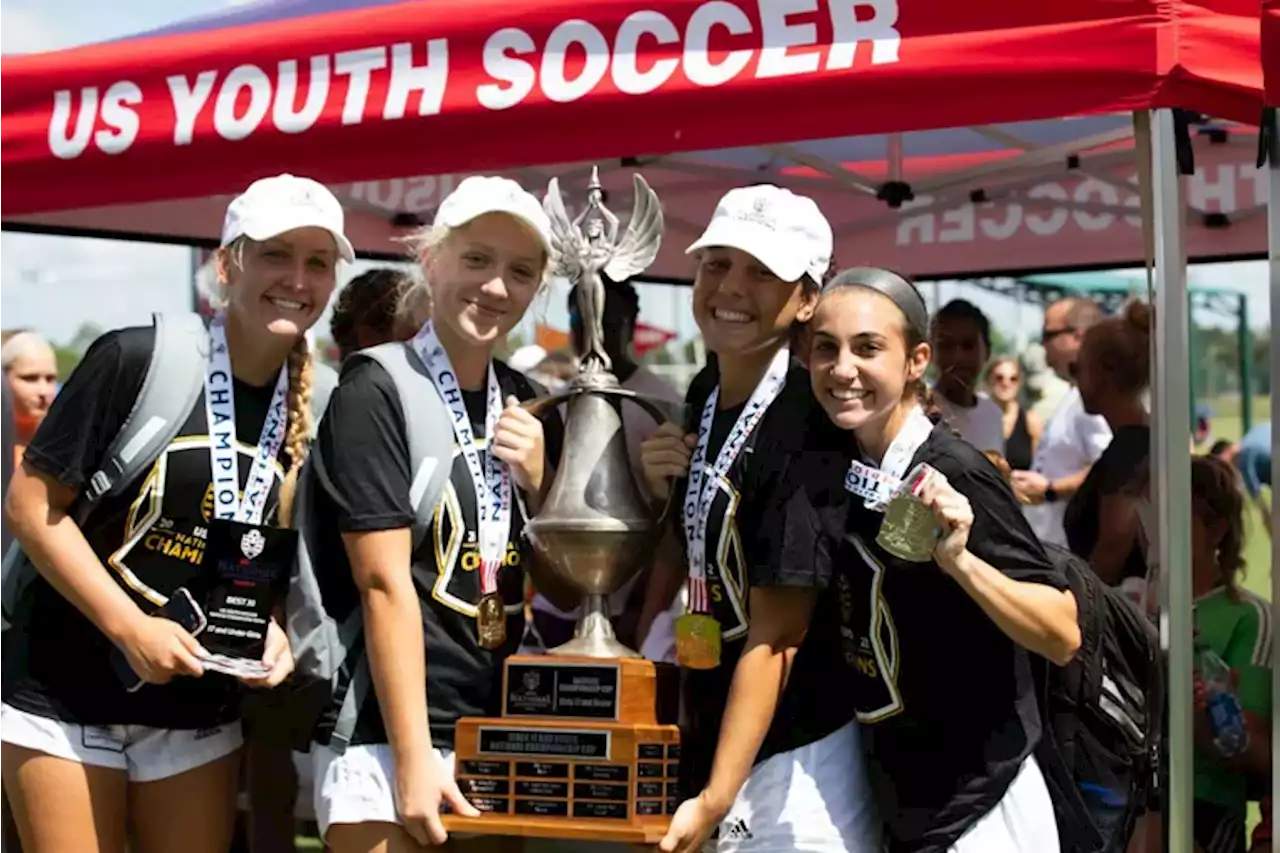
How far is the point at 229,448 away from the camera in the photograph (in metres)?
3.03

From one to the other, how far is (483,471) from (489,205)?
47 centimetres

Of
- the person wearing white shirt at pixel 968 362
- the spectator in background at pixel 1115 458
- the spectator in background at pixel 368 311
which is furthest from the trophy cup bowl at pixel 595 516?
the person wearing white shirt at pixel 968 362

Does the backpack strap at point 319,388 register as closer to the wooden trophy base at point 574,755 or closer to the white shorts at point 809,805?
the wooden trophy base at point 574,755

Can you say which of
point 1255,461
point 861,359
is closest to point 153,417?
point 861,359

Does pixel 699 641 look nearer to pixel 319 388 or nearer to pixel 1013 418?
pixel 319 388

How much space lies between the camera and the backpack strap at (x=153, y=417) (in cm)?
298

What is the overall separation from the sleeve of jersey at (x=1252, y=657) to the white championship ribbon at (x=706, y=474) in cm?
190

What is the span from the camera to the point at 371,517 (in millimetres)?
2744

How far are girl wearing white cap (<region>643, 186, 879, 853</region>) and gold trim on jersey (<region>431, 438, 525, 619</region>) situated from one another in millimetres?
351

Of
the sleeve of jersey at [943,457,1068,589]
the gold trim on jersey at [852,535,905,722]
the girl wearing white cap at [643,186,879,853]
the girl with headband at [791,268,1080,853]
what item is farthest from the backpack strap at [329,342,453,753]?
the sleeve of jersey at [943,457,1068,589]

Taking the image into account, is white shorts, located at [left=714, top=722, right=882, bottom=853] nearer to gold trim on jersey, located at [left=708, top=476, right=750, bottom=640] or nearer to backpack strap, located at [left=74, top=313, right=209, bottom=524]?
gold trim on jersey, located at [left=708, top=476, right=750, bottom=640]

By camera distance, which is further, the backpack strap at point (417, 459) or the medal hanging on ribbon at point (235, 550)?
the medal hanging on ribbon at point (235, 550)

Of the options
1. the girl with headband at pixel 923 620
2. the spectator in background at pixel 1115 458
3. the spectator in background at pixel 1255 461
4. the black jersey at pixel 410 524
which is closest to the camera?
the girl with headband at pixel 923 620

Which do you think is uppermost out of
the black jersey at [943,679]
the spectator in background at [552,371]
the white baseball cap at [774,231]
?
the spectator in background at [552,371]
